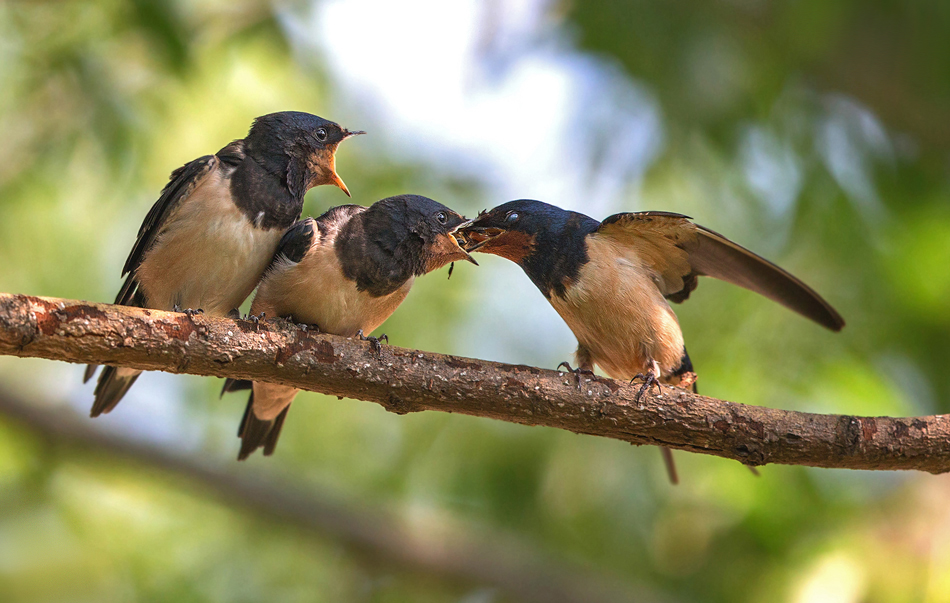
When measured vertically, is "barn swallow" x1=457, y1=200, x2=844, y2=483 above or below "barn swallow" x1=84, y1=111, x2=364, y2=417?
above

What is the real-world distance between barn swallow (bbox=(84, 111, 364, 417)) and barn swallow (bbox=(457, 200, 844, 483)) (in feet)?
3.55

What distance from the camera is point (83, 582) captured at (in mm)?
7953

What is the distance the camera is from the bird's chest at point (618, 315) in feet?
16.5

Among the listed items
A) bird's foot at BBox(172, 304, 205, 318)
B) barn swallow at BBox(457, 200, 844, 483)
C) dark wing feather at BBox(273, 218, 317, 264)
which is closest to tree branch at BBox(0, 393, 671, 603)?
bird's foot at BBox(172, 304, 205, 318)

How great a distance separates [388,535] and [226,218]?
17.4 feet

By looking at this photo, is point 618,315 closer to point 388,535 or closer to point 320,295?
point 320,295

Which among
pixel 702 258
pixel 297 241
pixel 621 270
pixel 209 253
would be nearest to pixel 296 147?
pixel 297 241

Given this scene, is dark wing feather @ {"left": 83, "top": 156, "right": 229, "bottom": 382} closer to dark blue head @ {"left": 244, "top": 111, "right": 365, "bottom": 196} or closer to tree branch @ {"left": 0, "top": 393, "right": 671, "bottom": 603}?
dark blue head @ {"left": 244, "top": 111, "right": 365, "bottom": 196}

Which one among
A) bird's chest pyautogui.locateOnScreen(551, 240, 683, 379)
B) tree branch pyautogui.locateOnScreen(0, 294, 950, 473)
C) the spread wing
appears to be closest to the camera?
tree branch pyautogui.locateOnScreen(0, 294, 950, 473)

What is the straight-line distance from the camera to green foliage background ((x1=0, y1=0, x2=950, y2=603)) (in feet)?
26.5

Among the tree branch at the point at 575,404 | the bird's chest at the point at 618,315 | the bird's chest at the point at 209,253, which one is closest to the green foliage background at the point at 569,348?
the bird's chest at the point at 209,253

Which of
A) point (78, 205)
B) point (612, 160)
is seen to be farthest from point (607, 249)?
point (78, 205)

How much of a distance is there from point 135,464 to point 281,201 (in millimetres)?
5292

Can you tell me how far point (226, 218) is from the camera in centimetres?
471
